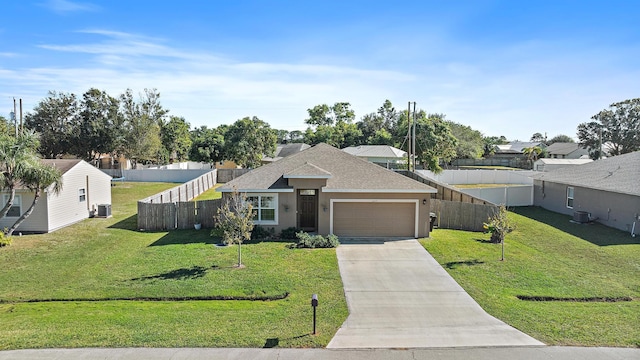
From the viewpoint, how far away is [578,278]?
13148 mm

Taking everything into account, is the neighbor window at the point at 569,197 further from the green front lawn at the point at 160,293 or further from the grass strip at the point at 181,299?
the grass strip at the point at 181,299

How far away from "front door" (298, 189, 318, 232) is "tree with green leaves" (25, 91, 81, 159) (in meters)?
34.2

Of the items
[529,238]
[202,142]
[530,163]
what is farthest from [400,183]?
[530,163]

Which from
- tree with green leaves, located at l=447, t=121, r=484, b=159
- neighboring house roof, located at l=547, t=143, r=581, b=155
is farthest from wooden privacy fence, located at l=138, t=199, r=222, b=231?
neighboring house roof, located at l=547, t=143, r=581, b=155

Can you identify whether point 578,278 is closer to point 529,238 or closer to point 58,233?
point 529,238

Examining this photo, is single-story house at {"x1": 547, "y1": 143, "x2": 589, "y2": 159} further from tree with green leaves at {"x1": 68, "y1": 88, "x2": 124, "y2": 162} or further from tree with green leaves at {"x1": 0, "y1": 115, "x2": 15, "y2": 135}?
tree with green leaves at {"x1": 0, "y1": 115, "x2": 15, "y2": 135}

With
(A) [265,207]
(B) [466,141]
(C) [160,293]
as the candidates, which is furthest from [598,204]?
(B) [466,141]

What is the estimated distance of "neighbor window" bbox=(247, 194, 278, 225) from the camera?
1831 cm

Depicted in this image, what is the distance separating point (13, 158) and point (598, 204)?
95.2 feet

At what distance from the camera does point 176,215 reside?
20.1m

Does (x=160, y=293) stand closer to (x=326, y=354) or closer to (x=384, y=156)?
(x=326, y=354)

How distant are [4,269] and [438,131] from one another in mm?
46361

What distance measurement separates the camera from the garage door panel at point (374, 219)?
18.5 metres

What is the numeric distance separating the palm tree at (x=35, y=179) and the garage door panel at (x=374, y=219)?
1326 cm
